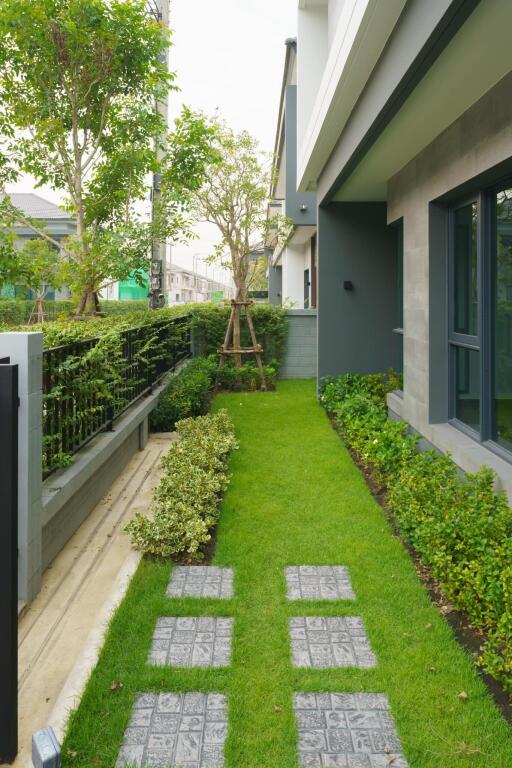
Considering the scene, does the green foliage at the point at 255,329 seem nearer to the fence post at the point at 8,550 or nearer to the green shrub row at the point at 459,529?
the green shrub row at the point at 459,529

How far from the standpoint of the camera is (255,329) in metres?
12.1

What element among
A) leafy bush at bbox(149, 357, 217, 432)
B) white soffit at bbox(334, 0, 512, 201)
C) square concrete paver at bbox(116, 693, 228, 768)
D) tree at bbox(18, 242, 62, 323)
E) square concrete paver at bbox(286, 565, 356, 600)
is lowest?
square concrete paver at bbox(116, 693, 228, 768)

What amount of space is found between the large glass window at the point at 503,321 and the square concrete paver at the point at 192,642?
7.19 feet

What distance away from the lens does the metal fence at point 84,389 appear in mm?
3992

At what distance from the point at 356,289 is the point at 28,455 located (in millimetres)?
6466

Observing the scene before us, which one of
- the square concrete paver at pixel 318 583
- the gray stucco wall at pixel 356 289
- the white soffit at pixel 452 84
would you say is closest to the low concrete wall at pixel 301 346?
the gray stucco wall at pixel 356 289

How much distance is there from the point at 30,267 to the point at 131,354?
1.99 metres

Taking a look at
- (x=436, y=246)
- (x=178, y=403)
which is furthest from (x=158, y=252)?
(x=436, y=246)

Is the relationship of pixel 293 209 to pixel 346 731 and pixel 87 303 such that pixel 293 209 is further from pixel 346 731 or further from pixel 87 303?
pixel 346 731

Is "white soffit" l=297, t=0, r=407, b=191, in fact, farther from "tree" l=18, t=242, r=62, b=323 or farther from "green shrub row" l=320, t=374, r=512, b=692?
"tree" l=18, t=242, r=62, b=323

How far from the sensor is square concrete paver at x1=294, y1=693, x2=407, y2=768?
2209 millimetres

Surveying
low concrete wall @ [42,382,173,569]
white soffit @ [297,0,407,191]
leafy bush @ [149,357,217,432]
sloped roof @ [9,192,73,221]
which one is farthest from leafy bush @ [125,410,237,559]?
sloped roof @ [9,192,73,221]

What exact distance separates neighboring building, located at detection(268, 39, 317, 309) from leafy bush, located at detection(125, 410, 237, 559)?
24.8ft

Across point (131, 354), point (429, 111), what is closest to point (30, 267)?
point (131, 354)
